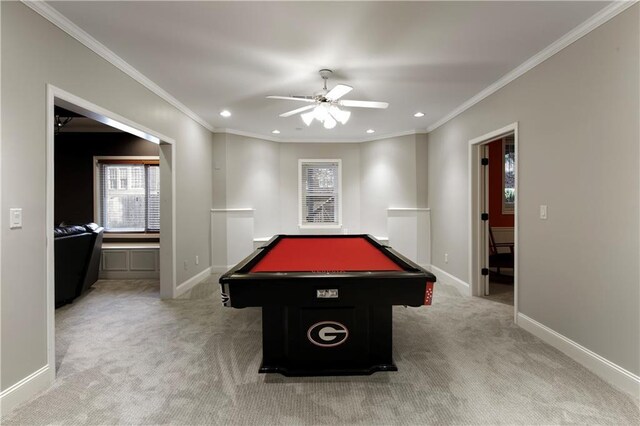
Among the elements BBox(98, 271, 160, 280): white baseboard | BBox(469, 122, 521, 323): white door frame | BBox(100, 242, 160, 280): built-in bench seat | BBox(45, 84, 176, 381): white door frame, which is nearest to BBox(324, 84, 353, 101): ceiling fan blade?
BBox(45, 84, 176, 381): white door frame

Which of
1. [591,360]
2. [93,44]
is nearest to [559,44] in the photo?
[591,360]

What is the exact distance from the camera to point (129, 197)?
553 cm

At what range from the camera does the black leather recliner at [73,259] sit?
3559 mm

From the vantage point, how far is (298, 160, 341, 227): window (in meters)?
6.26

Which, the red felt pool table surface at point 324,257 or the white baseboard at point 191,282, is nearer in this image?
the red felt pool table surface at point 324,257

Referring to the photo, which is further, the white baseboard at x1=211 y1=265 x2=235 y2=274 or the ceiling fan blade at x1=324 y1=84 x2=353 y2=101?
the white baseboard at x1=211 y1=265 x2=235 y2=274

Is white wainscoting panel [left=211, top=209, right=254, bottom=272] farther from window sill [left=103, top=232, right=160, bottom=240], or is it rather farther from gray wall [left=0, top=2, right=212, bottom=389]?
gray wall [left=0, top=2, right=212, bottom=389]

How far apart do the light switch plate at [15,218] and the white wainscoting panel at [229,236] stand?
3.35 metres

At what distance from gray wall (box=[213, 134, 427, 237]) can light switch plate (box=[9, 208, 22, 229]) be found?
3425 mm

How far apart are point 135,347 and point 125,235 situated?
341 cm

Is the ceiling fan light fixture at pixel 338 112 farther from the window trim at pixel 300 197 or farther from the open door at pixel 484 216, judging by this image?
the window trim at pixel 300 197

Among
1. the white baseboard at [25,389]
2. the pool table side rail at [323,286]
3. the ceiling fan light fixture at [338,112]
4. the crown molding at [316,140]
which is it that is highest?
the crown molding at [316,140]

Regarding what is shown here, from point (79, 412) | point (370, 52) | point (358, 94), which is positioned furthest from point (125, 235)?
point (370, 52)

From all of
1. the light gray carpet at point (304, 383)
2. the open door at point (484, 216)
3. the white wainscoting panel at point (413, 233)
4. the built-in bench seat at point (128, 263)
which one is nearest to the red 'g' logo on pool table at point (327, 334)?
the light gray carpet at point (304, 383)
